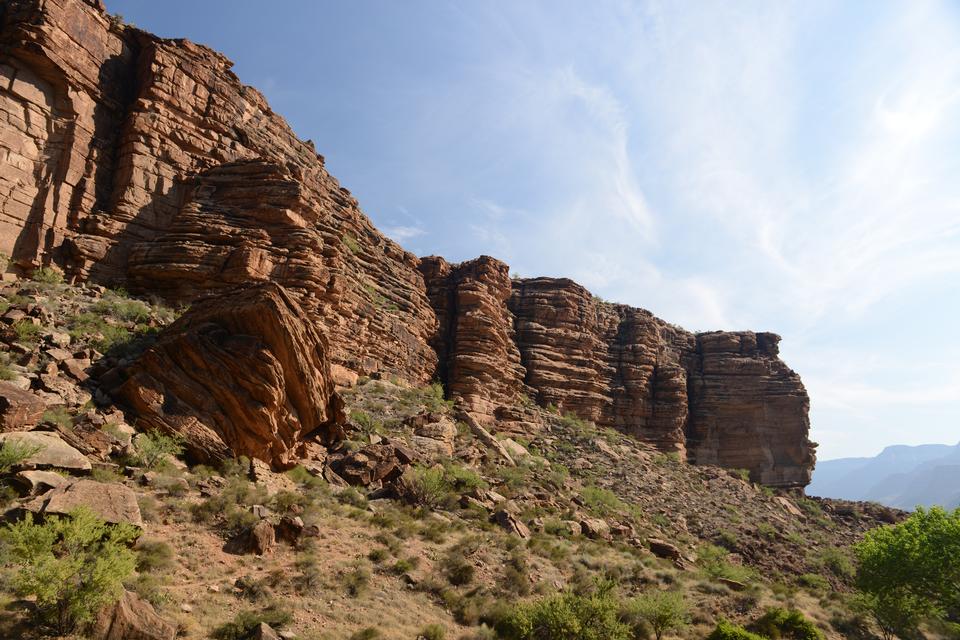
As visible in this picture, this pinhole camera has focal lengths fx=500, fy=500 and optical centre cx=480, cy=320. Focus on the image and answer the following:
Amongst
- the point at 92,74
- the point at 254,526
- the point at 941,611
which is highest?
the point at 92,74

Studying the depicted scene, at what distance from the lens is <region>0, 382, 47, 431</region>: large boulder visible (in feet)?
36.5

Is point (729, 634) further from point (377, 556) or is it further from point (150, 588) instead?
point (150, 588)

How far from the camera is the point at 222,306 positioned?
16.9 m

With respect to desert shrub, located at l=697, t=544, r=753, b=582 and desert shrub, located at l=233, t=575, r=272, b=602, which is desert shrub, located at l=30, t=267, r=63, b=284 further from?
desert shrub, located at l=697, t=544, r=753, b=582

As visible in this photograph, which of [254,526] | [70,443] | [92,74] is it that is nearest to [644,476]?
[254,526]

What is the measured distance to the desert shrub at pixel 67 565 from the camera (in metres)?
7.32

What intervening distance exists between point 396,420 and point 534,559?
11263mm

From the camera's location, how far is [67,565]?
24.5 ft

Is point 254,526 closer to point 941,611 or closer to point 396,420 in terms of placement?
point 396,420

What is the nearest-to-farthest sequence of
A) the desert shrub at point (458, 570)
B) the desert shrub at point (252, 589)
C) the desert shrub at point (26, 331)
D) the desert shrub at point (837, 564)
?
the desert shrub at point (252, 589) < the desert shrub at point (458, 570) < the desert shrub at point (26, 331) < the desert shrub at point (837, 564)

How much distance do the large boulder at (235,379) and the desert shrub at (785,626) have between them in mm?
15866

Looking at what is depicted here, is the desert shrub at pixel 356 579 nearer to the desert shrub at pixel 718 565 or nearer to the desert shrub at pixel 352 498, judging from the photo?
the desert shrub at pixel 352 498

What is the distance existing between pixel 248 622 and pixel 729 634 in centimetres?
1237

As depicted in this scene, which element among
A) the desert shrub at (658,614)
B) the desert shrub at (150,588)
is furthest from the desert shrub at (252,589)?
the desert shrub at (658,614)
